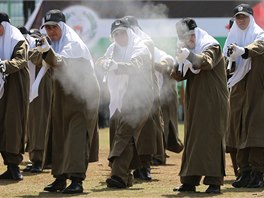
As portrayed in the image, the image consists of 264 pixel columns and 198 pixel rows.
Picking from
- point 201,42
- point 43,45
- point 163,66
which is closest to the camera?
point 43,45

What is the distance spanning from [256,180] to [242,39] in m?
1.86

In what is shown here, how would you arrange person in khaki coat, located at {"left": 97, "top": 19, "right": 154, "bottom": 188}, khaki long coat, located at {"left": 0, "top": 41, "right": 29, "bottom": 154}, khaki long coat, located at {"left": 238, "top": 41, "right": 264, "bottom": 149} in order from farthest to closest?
khaki long coat, located at {"left": 0, "top": 41, "right": 29, "bottom": 154}
khaki long coat, located at {"left": 238, "top": 41, "right": 264, "bottom": 149}
person in khaki coat, located at {"left": 97, "top": 19, "right": 154, "bottom": 188}

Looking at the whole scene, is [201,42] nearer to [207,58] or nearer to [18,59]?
[207,58]

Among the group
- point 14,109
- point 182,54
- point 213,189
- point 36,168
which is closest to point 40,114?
point 36,168

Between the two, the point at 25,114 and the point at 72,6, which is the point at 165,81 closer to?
the point at 25,114

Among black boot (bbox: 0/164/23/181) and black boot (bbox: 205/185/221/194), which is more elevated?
black boot (bbox: 205/185/221/194)

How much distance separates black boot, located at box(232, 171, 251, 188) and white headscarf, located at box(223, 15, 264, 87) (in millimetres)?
1143

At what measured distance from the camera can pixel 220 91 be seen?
36.2 feet

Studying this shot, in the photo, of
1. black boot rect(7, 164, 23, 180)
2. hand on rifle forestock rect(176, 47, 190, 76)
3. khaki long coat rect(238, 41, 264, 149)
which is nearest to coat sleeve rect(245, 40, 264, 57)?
khaki long coat rect(238, 41, 264, 149)

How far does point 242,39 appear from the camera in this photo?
486 inches

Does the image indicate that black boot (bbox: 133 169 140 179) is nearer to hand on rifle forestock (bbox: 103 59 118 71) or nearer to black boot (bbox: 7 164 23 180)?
black boot (bbox: 7 164 23 180)

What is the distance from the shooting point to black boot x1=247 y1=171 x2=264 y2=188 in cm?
1180

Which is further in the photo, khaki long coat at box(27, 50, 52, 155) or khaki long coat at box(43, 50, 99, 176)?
khaki long coat at box(27, 50, 52, 155)

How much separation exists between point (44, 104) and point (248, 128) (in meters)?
3.74
